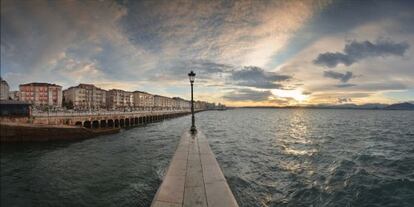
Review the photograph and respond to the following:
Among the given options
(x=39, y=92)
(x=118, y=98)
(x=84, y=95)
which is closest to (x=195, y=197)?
(x=39, y=92)

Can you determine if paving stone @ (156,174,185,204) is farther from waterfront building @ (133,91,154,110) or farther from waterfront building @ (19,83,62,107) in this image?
waterfront building @ (133,91,154,110)

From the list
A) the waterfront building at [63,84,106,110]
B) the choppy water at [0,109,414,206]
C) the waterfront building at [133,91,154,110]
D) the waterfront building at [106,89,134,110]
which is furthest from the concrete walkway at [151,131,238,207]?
the waterfront building at [133,91,154,110]

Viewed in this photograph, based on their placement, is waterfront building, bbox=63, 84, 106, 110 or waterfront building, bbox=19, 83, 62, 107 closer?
waterfront building, bbox=19, 83, 62, 107

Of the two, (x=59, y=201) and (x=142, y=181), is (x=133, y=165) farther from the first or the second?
(x=59, y=201)

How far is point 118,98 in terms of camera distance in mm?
154000

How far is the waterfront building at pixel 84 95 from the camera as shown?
12494cm

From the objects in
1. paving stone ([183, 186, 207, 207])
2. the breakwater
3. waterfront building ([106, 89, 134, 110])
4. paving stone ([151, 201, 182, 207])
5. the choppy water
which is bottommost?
the choppy water

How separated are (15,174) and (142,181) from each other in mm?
6279

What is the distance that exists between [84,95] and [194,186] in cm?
13793

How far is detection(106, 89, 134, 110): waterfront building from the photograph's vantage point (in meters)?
149

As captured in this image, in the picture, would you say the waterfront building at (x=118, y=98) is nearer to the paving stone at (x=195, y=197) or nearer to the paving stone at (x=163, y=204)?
the paving stone at (x=195, y=197)

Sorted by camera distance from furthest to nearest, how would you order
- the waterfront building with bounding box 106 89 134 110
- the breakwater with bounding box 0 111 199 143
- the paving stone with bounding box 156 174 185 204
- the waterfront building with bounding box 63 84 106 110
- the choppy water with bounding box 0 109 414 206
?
the waterfront building with bounding box 106 89 134 110, the waterfront building with bounding box 63 84 106 110, the breakwater with bounding box 0 111 199 143, the choppy water with bounding box 0 109 414 206, the paving stone with bounding box 156 174 185 204

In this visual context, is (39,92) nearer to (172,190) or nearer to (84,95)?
(84,95)

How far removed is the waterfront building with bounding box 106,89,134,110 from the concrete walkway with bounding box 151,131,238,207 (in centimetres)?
13724
